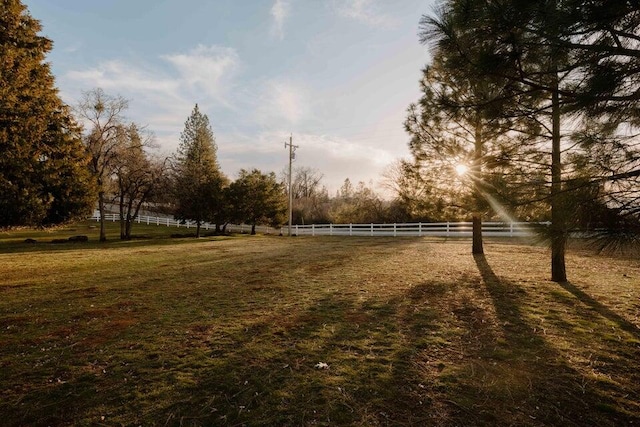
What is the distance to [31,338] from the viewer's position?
4.21 metres

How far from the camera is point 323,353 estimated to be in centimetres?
375

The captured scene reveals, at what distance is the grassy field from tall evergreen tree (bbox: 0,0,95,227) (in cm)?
272

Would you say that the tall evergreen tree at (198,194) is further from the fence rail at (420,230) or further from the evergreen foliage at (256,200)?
the fence rail at (420,230)

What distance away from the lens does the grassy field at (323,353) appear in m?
2.66

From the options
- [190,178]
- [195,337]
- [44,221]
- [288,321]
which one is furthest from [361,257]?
[190,178]

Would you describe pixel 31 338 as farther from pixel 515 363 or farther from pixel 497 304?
pixel 497 304

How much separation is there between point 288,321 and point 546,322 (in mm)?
3774

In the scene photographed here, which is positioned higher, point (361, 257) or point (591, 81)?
point (591, 81)

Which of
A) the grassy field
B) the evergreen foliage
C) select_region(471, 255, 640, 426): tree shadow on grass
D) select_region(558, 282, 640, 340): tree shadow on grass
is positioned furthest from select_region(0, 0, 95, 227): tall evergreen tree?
the evergreen foliage

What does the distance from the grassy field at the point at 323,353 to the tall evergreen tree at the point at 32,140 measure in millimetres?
2716

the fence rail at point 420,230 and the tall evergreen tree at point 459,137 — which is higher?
the tall evergreen tree at point 459,137

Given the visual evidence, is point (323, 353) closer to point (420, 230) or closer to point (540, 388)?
point (540, 388)

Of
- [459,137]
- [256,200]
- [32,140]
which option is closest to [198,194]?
[256,200]

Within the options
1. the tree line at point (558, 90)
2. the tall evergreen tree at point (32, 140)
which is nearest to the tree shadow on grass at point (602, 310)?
the tree line at point (558, 90)
